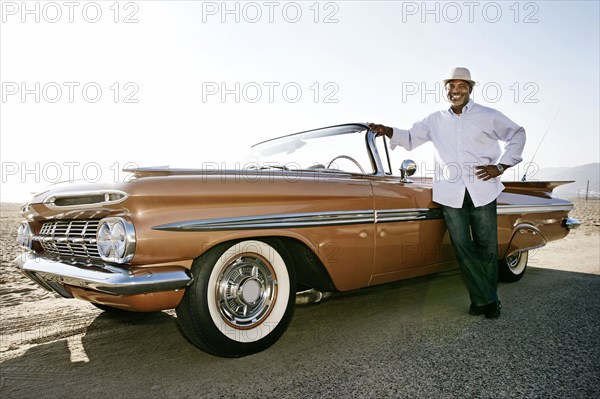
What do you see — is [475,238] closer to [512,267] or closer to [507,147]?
[507,147]

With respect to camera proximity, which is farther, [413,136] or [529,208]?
[529,208]

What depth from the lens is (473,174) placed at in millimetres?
3355

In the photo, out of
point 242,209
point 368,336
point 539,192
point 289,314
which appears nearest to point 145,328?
point 289,314

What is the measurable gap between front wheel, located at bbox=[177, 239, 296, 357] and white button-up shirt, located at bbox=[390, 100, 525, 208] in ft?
5.04

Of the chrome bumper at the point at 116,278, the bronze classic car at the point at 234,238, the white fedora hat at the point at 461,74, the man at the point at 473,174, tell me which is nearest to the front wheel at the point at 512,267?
the man at the point at 473,174

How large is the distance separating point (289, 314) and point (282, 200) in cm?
71

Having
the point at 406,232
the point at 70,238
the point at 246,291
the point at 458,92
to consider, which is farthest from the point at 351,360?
the point at 458,92

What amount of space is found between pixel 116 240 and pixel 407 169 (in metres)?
2.21

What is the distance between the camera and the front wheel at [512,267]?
465 centimetres

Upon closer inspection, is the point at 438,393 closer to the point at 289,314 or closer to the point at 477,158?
the point at 289,314

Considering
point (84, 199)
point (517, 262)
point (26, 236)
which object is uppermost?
point (84, 199)

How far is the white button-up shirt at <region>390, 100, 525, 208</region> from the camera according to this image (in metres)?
3.35

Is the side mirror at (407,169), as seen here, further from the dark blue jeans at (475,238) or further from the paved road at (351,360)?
the paved road at (351,360)

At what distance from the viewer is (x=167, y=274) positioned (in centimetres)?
218
